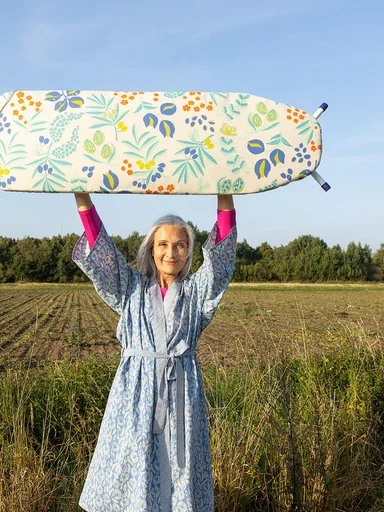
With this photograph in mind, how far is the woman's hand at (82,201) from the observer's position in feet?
7.00

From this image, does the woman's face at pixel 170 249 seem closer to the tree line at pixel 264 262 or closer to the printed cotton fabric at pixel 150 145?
the printed cotton fabric at pixel 150 145

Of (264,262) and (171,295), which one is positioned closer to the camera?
(171,295)

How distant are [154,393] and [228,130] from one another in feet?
3.52

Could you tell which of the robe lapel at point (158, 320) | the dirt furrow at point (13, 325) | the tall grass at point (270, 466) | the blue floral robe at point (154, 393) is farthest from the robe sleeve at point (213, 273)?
the dirt furrow at point (13, 325)

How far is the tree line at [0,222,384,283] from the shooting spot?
1916 inches

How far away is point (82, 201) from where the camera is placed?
7.04 feet

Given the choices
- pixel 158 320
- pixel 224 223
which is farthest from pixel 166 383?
pixel 224 223

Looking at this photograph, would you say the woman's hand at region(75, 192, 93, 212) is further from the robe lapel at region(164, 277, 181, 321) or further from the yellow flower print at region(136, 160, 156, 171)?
the robe lapel at region(164, 277, 181, 321)

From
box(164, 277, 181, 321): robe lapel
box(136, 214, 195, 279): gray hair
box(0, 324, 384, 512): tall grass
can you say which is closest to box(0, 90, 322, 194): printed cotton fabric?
box(136, 214, 195, 279): gray hair

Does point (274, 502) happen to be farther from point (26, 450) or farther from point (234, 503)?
point (26, 450)

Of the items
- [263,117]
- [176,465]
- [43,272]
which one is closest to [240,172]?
[263,117]

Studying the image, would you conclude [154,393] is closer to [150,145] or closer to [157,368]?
[157,368]

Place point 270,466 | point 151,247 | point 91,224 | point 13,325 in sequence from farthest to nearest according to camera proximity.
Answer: point 13,325 → point 270,466 → point 151,247 → point 91,224

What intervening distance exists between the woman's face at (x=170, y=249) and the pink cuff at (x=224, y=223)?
14 cm
